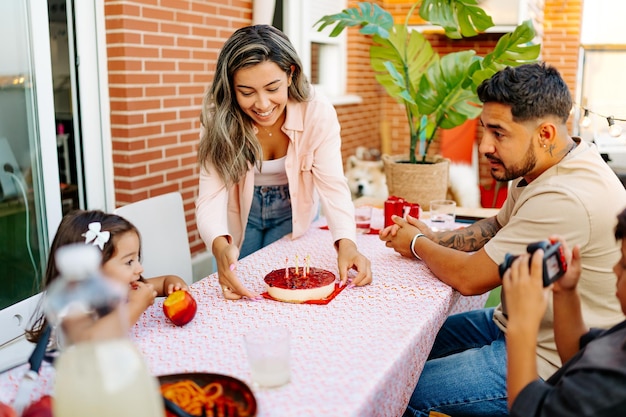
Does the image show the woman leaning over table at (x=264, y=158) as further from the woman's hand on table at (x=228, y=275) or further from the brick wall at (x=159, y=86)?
the brick wall at (x=159, y=86)

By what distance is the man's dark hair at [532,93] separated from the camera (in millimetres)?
1757

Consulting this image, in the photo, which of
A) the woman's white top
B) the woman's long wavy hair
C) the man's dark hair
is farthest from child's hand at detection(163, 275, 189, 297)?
the man's dark hair

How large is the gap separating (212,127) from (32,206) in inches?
51.0

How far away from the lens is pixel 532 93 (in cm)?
175

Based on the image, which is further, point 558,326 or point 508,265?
point 558,326

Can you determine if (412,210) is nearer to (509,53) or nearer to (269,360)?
(509,53)

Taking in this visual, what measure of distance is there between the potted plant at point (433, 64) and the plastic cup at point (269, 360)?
2.23 metres

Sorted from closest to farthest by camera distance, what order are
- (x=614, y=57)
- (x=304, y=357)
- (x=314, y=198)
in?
(x=304, y=357), (x=314, y=198), (x=614, y=57)

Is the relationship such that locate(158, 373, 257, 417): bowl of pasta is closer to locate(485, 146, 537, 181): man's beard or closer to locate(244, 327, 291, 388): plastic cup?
locate(244, 327, 291, 388): plastic cup

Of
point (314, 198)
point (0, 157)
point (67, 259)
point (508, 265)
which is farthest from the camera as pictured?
point (0, 157)

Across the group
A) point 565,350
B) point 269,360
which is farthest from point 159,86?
point 565,350

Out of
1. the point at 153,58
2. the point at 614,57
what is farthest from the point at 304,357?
the point at 614,57

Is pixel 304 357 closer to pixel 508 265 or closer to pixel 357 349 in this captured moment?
pixel 357 349

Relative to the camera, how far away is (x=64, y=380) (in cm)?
89
